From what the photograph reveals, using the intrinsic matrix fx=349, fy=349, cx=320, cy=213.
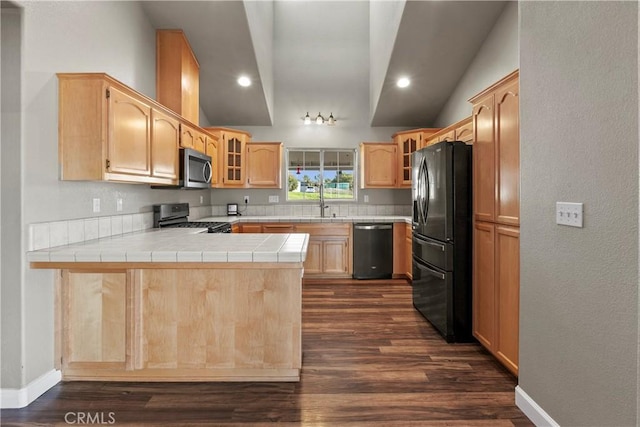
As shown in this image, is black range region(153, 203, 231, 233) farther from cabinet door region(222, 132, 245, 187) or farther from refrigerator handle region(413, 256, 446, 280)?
refrigerator handle region(413, 256, 446, 280)

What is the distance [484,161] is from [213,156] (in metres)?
3.33

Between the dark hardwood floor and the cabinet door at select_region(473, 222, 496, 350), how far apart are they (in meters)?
0.16

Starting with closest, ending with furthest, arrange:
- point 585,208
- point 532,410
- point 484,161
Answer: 1. point 585,208
2. point 532,410
3. point 484,161

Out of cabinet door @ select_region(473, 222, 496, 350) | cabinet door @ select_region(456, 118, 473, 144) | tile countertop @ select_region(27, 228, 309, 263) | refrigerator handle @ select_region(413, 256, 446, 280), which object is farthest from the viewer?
cabinet door @ select_region(456, 118, 473, 144)

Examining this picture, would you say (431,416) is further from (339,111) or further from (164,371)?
(339,111)

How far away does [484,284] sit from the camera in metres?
2.59

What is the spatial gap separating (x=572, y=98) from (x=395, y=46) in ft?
9.02

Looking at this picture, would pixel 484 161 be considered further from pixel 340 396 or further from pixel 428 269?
pixel 340 396

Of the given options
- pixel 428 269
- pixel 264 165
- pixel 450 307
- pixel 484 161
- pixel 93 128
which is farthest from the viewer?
pixel 264 165

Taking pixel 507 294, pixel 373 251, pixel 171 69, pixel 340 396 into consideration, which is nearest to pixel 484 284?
pixel 507 294

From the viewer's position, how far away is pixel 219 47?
13.0 ft

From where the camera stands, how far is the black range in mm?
3492

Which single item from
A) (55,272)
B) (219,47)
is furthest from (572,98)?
(219,47)

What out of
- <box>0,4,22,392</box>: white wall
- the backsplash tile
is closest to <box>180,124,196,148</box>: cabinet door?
the backsplash tile
